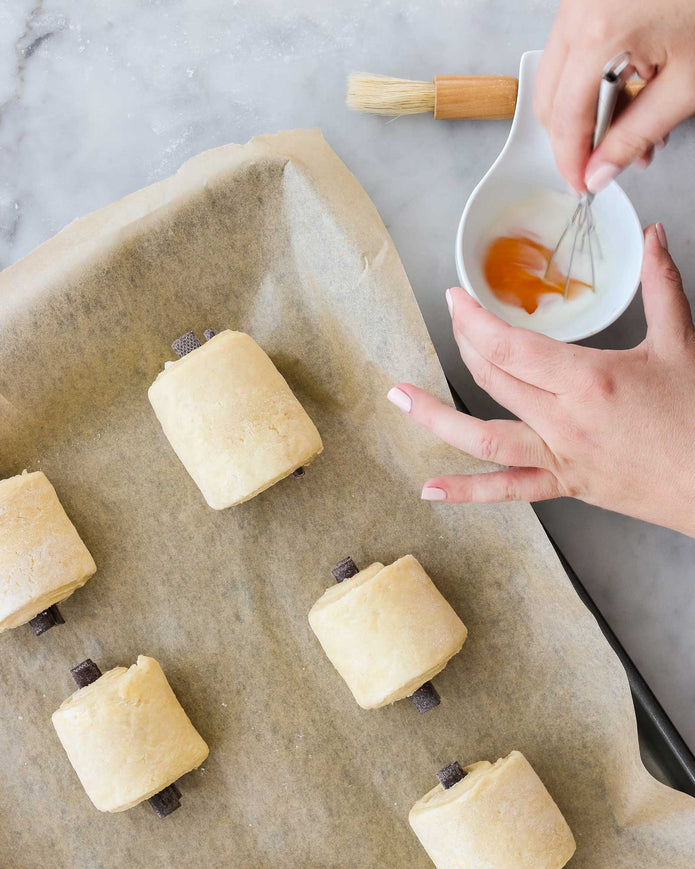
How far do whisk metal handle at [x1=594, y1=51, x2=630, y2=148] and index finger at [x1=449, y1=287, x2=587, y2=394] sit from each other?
359 mm

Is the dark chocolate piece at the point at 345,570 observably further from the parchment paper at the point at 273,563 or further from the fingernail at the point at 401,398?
the fingernail at the point at 401,398

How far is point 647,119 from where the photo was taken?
1163 millimetres

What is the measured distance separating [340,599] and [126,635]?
503 millimetres

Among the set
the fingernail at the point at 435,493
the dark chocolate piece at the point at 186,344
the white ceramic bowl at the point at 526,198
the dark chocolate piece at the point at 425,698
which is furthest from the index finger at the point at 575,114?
the dark chocolate piece at the point at 425,698


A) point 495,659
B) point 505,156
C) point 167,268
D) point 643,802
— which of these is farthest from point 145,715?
point 505,156

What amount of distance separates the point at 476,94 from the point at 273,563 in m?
1.15

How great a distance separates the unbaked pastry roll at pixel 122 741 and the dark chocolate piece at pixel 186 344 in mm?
677

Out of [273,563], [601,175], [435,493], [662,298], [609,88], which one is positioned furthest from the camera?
[273,563]

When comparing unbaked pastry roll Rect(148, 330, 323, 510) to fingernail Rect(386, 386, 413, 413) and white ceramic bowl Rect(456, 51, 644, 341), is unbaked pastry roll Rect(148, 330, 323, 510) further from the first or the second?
white ceramic bowl Rect(456, 51, 644, 341)

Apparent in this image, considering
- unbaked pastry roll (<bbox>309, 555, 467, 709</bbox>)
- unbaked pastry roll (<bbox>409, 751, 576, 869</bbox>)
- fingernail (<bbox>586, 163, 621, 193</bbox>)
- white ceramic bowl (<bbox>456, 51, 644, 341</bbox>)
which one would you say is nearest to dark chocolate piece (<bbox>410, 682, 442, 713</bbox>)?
unbaked pastry roll (<bbox>309, 555, 467, 709</bbox>)

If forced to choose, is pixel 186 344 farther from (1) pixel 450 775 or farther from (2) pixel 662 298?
(1) pixel 450 775

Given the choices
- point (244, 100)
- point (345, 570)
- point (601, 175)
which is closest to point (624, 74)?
point (601, 175)

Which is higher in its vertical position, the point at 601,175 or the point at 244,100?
the point at 244,100

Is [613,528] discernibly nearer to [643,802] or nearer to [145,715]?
[643,802]
